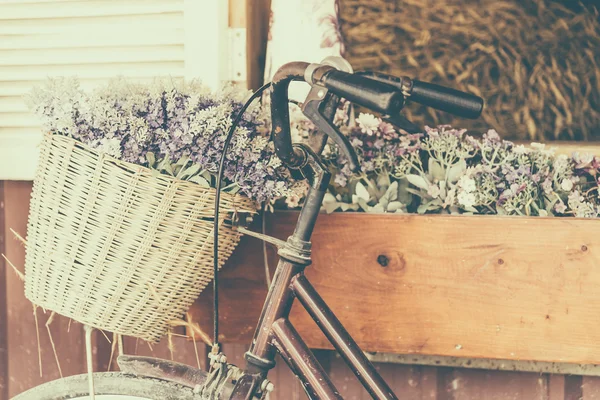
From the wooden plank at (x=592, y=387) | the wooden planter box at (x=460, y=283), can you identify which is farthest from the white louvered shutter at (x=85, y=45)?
the wooden plank at (x=592, y=387)

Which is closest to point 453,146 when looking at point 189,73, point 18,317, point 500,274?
point 500,274

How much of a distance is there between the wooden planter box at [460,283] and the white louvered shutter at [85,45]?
55 cm

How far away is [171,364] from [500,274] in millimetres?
743

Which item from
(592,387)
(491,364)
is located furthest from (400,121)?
(592,387)

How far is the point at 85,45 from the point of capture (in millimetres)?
1602

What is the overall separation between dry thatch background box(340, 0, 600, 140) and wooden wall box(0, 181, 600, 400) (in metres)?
0.92

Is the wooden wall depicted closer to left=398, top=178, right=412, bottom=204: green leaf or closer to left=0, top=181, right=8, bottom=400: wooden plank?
left=0, top=181, right=8, bottom=400: wooden plank

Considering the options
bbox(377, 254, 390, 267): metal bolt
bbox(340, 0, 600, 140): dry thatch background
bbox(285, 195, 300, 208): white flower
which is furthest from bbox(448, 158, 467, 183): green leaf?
bbox(340, 0, 600, 140): dry thatch background

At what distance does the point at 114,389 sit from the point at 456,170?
2.88 ft

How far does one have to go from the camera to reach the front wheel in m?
1.08

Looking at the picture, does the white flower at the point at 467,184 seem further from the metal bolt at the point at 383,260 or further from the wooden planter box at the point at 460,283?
the metal bolt at the point at 383,260

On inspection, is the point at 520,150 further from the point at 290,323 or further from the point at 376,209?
the point at 290,323

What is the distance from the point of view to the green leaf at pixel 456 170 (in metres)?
1.37

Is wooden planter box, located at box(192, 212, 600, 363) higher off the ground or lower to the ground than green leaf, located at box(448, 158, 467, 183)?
lower
